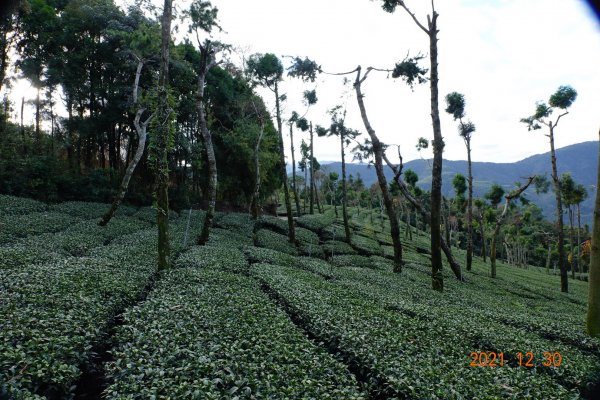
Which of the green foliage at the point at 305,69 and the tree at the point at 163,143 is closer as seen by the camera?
the tree at the point at 163,143

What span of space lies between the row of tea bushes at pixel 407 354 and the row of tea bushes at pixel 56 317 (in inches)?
195

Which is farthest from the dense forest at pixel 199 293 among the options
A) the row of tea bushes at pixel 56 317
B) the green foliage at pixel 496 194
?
the green foliage at pixel 496 194

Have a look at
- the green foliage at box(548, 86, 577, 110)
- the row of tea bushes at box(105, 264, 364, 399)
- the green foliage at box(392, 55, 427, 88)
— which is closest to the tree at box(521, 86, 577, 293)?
the green foliage at box(548, 86, 577, 110)

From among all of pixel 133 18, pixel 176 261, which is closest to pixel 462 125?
pixel 176 261

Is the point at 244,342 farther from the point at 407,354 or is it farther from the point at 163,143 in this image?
the point at 163,143

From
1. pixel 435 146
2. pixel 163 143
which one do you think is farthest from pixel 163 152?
pixel 435 146

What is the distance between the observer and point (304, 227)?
40.8 m

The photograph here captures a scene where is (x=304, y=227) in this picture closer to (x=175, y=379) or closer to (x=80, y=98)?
(x=80, y=98)

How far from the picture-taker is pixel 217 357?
19.5 feet

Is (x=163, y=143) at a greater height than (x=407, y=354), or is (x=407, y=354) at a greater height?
(x=163, y=143)

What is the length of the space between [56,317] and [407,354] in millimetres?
7114

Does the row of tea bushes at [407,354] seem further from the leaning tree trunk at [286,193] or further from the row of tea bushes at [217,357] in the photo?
the leaning tree trunk at [286,193]
